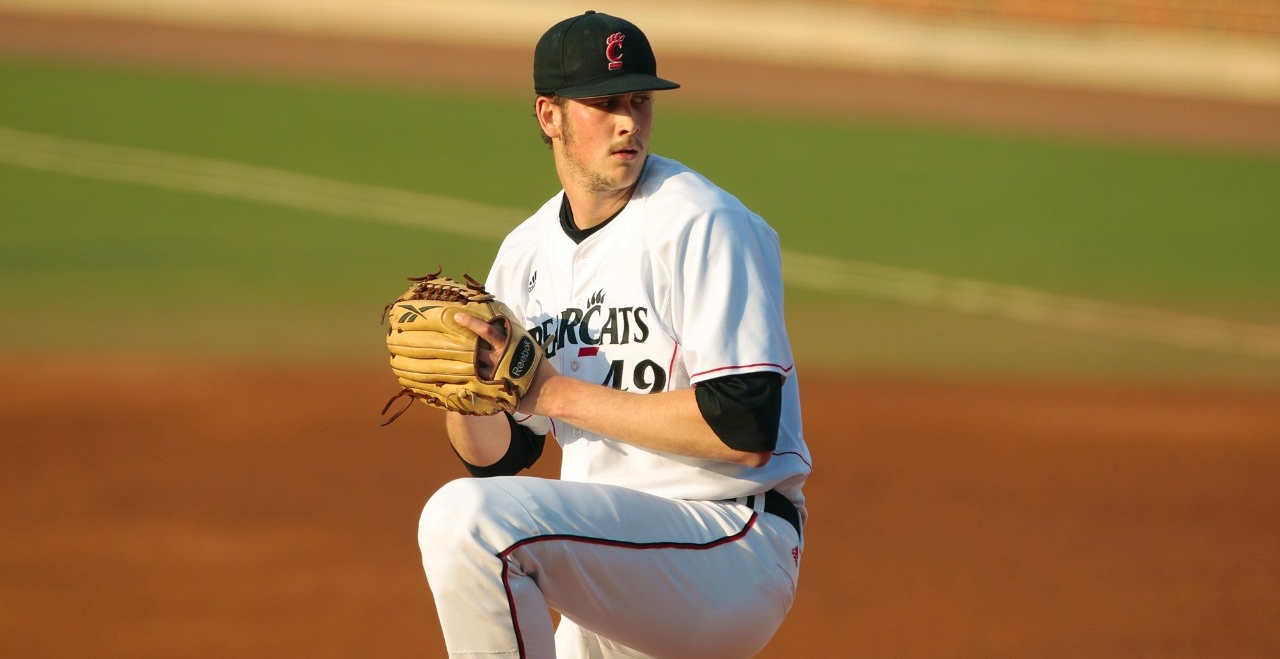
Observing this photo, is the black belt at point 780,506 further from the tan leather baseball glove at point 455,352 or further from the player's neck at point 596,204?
the player's neck at point 596,204

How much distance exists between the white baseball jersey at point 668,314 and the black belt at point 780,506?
25mm

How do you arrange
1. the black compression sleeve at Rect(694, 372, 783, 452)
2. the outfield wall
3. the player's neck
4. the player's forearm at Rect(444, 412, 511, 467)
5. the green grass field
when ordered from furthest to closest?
the outfield wall, the green grass field, the player's forearm at Rect(444, 412, 511, 467), the player's neck, the black compression sleeve at Rect(694, 372, 783, 452)

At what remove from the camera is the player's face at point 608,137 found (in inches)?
123

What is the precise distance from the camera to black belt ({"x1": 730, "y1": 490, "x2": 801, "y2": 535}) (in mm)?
3119

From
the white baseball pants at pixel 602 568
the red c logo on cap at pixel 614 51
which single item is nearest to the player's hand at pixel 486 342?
the white baseball pants at pixel 602 568

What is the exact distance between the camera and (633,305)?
3115 millimetres

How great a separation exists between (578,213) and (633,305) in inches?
12.6

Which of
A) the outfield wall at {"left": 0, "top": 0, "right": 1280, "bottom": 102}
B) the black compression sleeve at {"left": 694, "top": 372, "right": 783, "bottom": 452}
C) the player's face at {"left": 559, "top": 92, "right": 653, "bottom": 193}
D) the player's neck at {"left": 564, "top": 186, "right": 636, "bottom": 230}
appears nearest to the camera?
the black compression sleeve at {"left": 694, "top": 372, "right": 783, "bottom": 452}

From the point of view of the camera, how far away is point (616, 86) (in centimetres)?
304

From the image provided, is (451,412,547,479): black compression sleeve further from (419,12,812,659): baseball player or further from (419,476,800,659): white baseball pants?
(419,476,800,659): white baseball pants

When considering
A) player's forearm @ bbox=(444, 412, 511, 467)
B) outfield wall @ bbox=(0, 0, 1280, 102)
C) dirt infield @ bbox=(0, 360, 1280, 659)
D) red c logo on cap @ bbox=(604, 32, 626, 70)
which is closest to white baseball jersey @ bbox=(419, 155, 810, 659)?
player's forearm @ bbox=(444, 412, 511, 467)

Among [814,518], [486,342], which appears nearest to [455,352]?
[486,342]

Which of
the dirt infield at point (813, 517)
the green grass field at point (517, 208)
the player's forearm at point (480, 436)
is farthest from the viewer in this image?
the green grass field at point (517, 208)

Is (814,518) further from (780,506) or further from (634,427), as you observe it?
(634,427)
